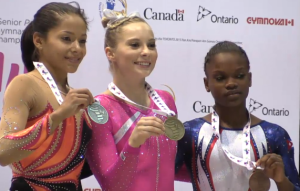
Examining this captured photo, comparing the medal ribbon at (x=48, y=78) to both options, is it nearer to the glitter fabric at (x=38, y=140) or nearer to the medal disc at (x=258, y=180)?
the glitter fabric at (x=38, y=140)

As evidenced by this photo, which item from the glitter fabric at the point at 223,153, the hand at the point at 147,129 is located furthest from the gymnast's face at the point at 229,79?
the hand at the point at 147,129

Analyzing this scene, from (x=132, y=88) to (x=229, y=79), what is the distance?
0.39 metres

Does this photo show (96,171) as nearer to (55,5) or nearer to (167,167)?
(167,167)

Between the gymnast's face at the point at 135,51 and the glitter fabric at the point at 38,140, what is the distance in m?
0.26

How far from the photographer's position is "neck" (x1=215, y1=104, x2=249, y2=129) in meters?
1.92

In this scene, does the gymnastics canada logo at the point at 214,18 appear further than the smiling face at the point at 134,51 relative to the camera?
Yes

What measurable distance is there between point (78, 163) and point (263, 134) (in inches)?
29.4

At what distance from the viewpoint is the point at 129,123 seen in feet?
5.98

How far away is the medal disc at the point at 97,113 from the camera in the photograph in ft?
5.54

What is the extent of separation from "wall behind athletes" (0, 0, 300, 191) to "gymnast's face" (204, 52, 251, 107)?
3.65ft

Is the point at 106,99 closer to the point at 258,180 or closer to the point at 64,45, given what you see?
→ the point at 64,45

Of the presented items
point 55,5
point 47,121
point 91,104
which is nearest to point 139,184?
point 91,104

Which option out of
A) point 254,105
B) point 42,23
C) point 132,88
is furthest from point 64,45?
point 254,105

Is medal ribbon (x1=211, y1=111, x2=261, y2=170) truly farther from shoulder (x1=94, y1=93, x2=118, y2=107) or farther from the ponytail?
the ponytail
